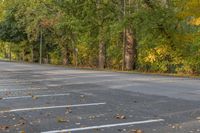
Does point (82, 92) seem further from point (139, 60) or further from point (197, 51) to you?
point (139, 60)

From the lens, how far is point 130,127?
404 inches

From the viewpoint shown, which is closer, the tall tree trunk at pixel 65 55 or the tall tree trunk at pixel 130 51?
the tall tree trunk at pixel 130 51

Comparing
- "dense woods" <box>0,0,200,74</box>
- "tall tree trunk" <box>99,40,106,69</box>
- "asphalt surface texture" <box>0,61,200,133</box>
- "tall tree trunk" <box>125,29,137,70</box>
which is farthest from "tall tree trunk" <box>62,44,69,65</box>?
"asphalt surface texture" <box>0,61,200,133</box>

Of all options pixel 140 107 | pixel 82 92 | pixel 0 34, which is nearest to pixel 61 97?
pixel 82 92

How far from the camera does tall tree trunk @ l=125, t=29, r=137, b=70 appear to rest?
4131 centimetres

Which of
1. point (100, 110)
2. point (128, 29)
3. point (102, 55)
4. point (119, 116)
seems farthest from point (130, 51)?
point (119, 116)

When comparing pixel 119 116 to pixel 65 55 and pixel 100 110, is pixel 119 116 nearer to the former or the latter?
pixel 100 110

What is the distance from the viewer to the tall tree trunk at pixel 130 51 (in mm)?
41312

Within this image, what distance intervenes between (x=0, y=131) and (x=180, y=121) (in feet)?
12.9

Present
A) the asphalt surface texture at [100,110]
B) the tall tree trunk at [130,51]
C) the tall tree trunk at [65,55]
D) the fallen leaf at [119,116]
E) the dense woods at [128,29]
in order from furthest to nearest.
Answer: the tall tree trunk at [65,55]
the tall tree trunk at [130,51]
the dense woods at [128,29]
the fallen leaf at [119,116]
the asphalt surface texture at [100,110]

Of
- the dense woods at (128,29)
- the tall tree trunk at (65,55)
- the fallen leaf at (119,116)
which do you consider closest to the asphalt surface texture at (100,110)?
the fallen leaf at (119,116)

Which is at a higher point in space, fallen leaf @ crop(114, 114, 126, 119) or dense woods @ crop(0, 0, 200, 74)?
dense woods @ crop(0, 0, 200, 74)

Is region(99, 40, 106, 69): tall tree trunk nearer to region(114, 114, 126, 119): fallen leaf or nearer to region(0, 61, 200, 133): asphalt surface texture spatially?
region(0, 61, 200, 133): asphalt surface texture

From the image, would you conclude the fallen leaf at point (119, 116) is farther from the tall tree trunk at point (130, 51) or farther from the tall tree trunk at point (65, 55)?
the tall tree trunk at point (65, 55)
